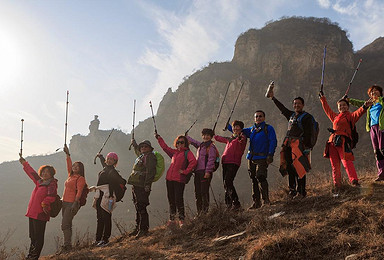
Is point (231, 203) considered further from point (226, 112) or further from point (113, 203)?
point (226, 112)

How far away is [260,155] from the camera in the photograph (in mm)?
5387

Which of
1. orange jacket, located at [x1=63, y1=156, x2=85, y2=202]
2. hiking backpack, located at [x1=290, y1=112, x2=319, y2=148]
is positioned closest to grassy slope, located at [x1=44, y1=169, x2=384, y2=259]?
hiking backpack, located at [x1=290, y1=112, x2=319, y2=148]

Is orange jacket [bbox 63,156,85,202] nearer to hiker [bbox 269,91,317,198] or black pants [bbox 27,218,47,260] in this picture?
black pants [bbox 27,218,47,260]

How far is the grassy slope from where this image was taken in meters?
3.05

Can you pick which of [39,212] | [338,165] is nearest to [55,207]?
[39,212]

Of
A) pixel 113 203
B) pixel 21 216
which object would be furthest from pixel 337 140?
pixel 21 216

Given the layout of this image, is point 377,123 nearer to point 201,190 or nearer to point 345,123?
point 345,123

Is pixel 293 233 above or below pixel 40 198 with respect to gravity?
below

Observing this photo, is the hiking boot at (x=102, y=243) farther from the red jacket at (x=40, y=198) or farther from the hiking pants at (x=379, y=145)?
the hiking pants at (x=379, y=145)

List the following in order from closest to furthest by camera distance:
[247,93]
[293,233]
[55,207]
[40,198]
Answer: [293,233] → [40,198] → [55,207] → [247,93]

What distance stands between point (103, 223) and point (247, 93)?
123ft

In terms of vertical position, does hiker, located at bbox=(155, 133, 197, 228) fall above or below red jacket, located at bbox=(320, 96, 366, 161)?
below

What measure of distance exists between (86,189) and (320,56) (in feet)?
143

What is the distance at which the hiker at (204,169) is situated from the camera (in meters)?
5.91
